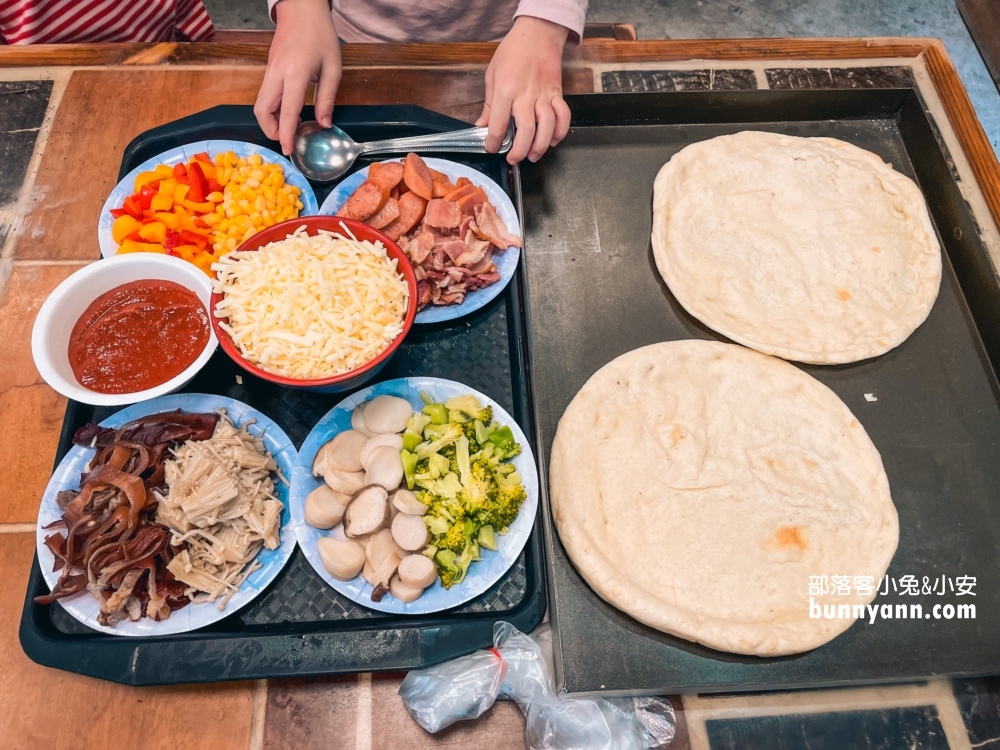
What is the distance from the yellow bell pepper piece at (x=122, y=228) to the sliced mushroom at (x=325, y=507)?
4.01ft

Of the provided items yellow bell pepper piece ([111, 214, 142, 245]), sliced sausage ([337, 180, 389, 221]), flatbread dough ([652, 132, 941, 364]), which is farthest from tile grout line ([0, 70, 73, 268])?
flatbread dough ([652, 132, 941, 364])

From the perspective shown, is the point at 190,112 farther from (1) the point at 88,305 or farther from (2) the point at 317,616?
(2) the point at 317,616

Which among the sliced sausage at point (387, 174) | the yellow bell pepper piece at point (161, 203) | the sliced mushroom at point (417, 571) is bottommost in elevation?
the sliced mushroom at point (417, 571)

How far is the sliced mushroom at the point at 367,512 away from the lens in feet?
5.89

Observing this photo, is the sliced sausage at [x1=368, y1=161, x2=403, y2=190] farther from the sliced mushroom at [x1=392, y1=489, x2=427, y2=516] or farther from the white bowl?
the sliced mushroom at [x1=392, y1=489, x2=427, y2=516]

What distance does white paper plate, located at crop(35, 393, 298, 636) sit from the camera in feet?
5.61

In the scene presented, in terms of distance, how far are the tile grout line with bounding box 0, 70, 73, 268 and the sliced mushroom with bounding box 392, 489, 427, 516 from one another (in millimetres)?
1694

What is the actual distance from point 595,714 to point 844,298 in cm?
170

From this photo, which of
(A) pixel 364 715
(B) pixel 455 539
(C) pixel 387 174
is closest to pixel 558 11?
(C) pixel 387 174

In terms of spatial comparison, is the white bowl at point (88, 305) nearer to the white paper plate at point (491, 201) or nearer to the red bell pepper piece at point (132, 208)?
the red bell pepper piece at point (132, 208)

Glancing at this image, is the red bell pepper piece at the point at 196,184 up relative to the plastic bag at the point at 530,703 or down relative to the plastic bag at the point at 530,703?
up

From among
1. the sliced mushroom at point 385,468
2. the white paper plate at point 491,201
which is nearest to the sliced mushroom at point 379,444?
the sliced mushroom at point 385,468

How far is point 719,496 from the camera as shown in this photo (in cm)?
197

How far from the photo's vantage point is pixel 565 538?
190cm
